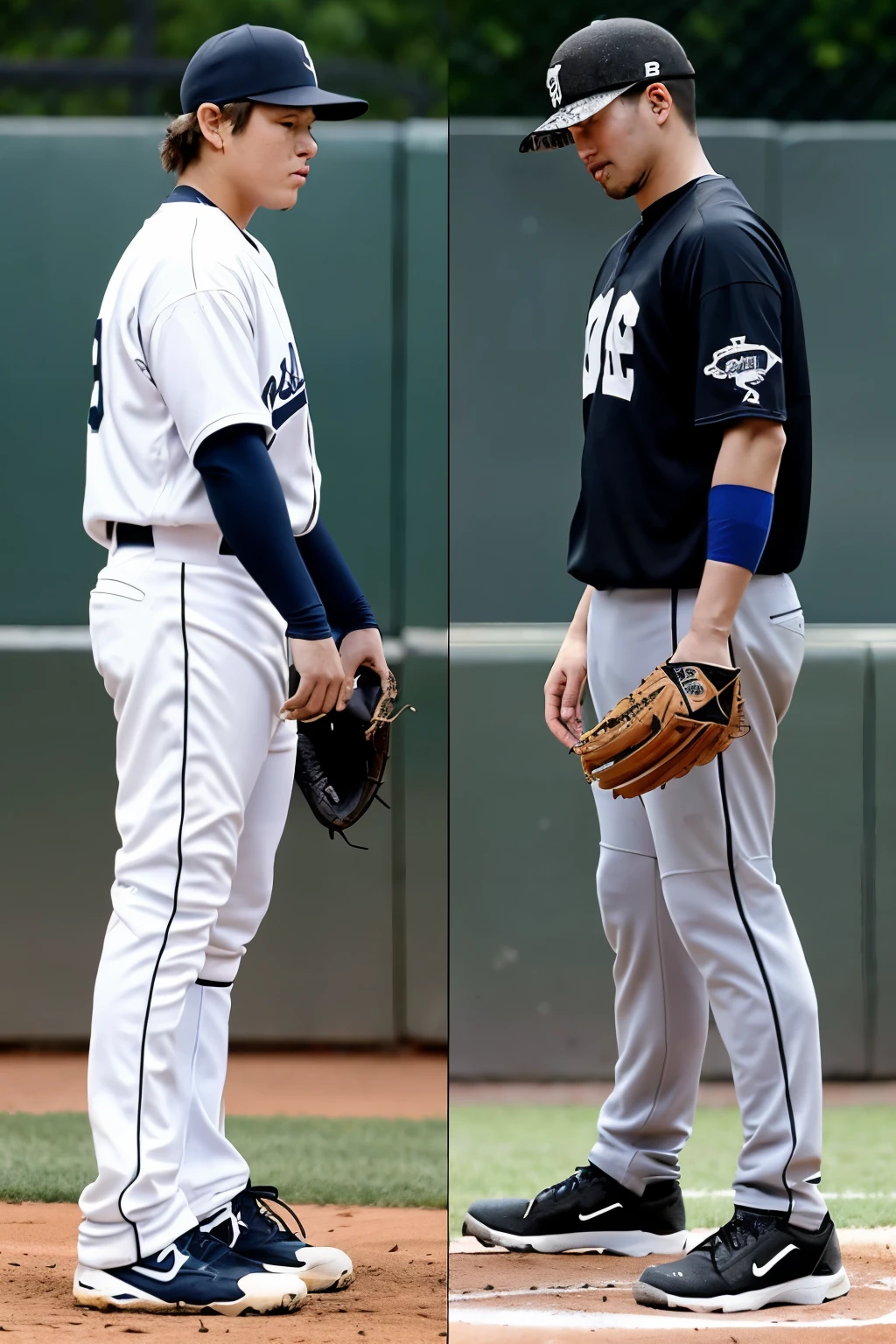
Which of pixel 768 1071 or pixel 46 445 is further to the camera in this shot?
pixel 46 445

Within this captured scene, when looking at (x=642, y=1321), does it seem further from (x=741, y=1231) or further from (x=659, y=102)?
(x=659, y=102)

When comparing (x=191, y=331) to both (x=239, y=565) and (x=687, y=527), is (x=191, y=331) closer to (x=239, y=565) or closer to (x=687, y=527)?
(x=239, y=565)

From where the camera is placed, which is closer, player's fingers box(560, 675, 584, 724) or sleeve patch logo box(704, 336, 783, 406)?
sleeve patch logo box(704, 336, 783, 406)

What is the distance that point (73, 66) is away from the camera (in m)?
4.06

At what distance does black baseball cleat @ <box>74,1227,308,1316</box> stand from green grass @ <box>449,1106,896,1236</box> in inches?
21.9

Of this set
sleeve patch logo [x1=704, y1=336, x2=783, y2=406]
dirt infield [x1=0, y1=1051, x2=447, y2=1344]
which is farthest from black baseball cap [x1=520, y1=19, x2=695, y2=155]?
dirt infield [x1=0, y1=1051, x2=447, y2=1344]

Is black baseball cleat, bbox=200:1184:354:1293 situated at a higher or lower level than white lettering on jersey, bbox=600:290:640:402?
lower

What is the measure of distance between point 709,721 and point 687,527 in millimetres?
261

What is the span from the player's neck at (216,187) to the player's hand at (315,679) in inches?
20.9

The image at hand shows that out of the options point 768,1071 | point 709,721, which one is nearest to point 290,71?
point 709,721

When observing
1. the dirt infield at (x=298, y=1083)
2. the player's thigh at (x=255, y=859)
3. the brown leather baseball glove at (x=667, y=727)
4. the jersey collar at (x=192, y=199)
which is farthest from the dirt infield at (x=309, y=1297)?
the jersey collar at (x=192, y=199)

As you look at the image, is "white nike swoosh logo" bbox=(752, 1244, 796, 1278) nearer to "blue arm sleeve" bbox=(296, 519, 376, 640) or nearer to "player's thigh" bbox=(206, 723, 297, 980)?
"player's thigh" bbox=(206, 723, 297, 980)

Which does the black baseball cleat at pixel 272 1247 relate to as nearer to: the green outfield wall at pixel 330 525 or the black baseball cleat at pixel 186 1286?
the black baseball cleat at pixel 186 1286

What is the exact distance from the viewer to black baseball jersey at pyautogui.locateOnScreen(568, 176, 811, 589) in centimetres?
181
